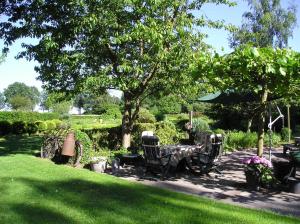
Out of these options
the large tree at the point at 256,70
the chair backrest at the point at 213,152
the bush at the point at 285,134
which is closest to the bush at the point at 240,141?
the bush at the point at 285,134

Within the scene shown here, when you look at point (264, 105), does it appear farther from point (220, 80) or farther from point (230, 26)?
point (230, 26)

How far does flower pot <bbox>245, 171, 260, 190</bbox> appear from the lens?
24.0ft

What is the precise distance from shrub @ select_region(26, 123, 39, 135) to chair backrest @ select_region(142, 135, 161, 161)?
60.0 ft

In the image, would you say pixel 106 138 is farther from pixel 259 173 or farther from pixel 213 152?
pixel 259 173

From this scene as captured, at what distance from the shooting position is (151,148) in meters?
8.62

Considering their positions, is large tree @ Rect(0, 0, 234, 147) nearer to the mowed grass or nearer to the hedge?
the hedge

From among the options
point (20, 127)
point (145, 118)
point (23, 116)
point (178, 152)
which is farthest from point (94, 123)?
point (178, 152)

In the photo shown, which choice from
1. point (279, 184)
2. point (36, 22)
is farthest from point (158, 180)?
point (36, 22)

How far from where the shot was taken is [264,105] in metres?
7.79

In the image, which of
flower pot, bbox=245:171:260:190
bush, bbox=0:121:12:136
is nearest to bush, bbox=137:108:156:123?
bush, bbox=0:121:12:136

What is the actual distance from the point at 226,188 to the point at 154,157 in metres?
1.88

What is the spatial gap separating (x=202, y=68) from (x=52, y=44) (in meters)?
4.91

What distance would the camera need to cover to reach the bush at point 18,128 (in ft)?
81.0

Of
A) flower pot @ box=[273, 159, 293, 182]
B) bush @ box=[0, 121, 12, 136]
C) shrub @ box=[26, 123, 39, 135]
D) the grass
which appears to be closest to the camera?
flower pot @ box=[273, 159, 293, 182]
